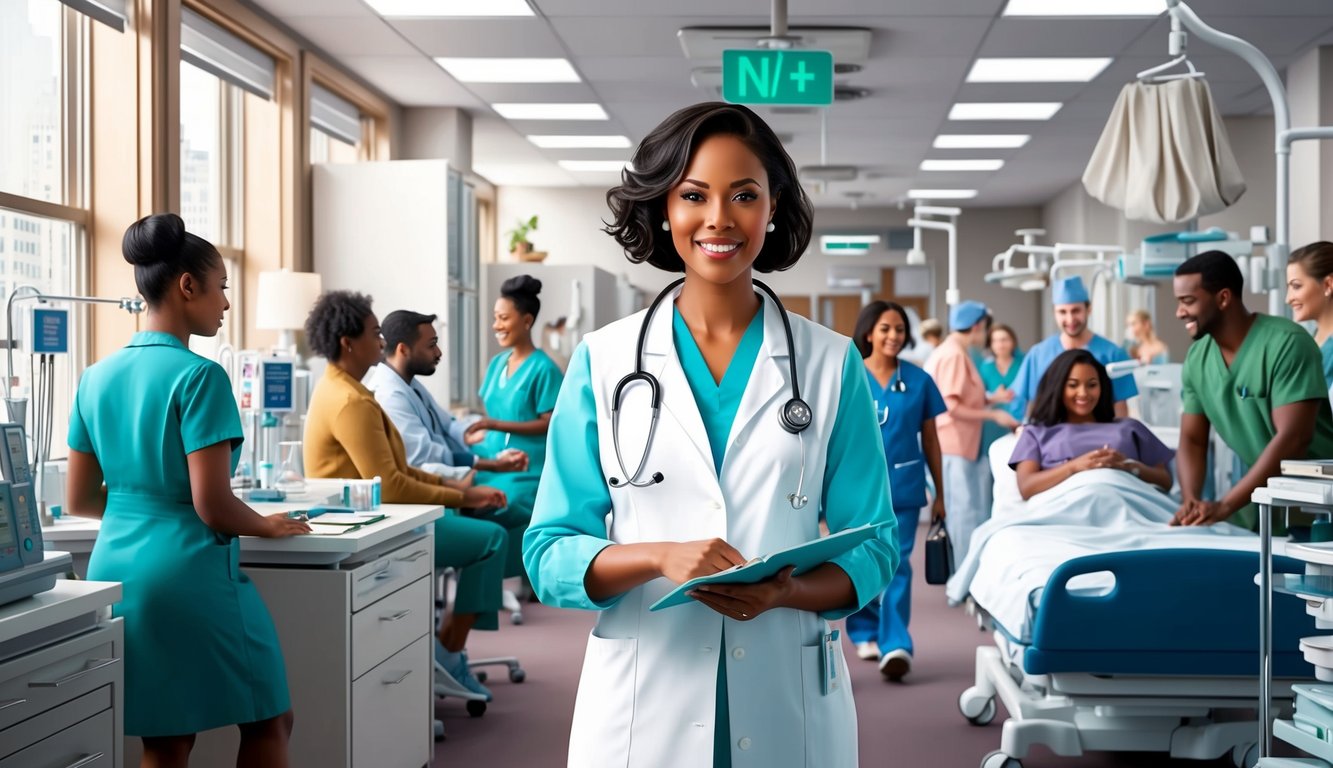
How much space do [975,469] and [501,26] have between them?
327 centimetres

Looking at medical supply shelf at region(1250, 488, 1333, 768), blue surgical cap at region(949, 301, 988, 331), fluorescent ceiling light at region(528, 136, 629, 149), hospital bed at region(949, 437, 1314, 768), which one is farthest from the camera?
fluorescent ceiling light at region(528, 136, 629, 149)

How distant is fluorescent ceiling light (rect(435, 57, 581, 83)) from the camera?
7023 millimetres

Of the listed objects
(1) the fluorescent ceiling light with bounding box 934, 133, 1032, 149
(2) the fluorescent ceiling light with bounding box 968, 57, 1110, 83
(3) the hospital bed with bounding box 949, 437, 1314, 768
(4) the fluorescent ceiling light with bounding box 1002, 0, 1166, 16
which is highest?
(1) the fluorescent ceiling light with bounding box 934, 133, 1032, 149

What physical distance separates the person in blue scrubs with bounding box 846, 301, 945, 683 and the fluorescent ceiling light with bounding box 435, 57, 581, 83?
3.06 meters

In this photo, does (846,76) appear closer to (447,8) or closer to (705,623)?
(447,8)

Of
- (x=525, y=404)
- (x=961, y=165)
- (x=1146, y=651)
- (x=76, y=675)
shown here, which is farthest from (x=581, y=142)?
(x=76, y=675)

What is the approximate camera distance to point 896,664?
4578mm

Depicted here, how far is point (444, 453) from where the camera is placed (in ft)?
15.2

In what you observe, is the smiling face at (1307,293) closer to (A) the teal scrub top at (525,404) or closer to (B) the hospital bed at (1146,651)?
(B) the hospital bed at (1146,651)

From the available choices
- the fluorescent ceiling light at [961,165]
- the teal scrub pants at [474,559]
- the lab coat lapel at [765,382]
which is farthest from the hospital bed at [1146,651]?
the fluorescent ceiling light at [961,165]

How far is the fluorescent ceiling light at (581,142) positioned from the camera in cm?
953

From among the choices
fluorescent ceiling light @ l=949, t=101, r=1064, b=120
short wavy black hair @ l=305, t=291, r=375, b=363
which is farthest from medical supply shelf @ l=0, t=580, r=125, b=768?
fluorescent ceiling light @ l=949, t=101, r=1064, b=120

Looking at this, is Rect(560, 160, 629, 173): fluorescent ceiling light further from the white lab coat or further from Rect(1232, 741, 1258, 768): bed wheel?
the white lab coat

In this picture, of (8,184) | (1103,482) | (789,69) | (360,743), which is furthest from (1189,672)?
(8,184)
